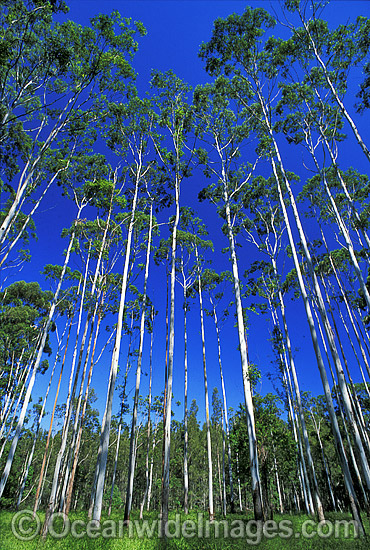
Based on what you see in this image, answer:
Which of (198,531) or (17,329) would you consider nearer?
(198,531)

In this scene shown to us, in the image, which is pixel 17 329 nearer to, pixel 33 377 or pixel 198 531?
pixel 33 377

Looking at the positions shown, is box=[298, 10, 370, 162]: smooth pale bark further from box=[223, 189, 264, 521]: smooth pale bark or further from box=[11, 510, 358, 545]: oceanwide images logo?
box=[11, 510, 358, 545]: oceanwide images logo

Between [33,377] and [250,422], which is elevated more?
[33,377]

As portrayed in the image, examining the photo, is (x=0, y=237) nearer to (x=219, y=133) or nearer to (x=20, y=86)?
(x=20, y=86)


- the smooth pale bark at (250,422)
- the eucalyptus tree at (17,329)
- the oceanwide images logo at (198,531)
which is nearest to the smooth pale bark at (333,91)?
the smooth pale bark at (250,422)

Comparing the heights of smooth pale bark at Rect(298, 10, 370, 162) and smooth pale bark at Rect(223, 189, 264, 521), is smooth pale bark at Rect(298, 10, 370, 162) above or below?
above

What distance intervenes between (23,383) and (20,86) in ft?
72.3

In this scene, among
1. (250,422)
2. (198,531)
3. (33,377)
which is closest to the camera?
(250,422)

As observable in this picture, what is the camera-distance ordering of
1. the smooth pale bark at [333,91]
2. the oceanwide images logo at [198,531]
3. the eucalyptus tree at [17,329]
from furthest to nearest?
the eucalyptus tree at [17,329] < the smooth pale bark at [333,91] < the oceanwide images logo at [198,531]

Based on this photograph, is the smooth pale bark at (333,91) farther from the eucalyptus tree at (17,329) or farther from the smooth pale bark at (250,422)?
the eucalyptus tree at (17,329)

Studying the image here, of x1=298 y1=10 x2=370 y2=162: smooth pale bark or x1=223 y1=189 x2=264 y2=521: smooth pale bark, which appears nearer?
x1=223 y1=189 x2=264 y2=521: smooth pale bark

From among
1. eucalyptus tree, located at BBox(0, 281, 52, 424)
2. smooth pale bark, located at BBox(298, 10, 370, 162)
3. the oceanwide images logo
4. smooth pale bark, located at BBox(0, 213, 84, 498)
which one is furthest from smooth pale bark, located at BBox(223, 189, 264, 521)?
eucalyptus tree, located at BBox(0, 281, 52, 424)

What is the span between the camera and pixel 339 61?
10539 mm

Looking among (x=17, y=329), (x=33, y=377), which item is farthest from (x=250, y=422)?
(x=17, y=329)
